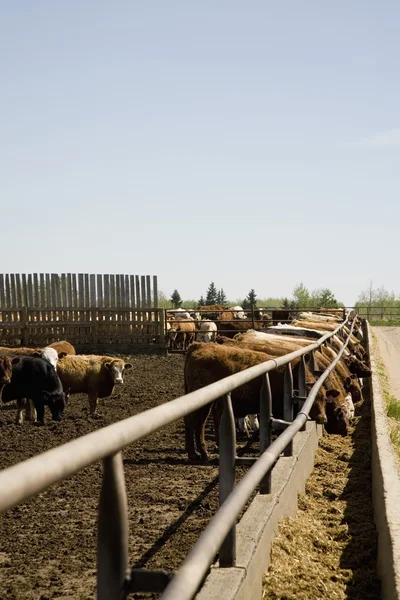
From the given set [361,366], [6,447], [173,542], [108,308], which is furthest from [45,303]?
[173,542]

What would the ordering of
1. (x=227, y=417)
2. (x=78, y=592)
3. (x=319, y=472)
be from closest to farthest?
1. (x=227, y=417)
2. (x=78, y=592)
3. (x=319, y=472)

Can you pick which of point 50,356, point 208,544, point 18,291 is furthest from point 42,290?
point 208,544

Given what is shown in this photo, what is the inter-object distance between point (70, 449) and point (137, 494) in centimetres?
551

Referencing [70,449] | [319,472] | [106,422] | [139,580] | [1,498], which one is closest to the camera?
[1,498]

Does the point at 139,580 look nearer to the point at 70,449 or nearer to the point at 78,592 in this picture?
the point at 70,449

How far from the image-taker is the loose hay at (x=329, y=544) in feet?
14.7

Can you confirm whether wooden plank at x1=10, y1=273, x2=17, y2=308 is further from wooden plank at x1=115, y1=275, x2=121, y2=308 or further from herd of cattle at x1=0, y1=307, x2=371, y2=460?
herd of cattle at x1=0, y1=307, x2=371, y2=460

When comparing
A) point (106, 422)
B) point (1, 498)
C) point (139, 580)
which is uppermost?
point (1, 498)

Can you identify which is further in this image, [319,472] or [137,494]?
[319,472]

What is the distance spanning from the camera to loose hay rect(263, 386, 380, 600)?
4.48 m

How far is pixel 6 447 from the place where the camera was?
988 cm

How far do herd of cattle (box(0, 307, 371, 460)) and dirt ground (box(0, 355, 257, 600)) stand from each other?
58 centimetres

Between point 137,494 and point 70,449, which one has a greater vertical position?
point 70,449

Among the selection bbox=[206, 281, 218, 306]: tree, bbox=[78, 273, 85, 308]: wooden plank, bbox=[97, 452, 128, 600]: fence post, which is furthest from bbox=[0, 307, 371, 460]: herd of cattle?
bbox=[206, 281, 218, 306]: tree
